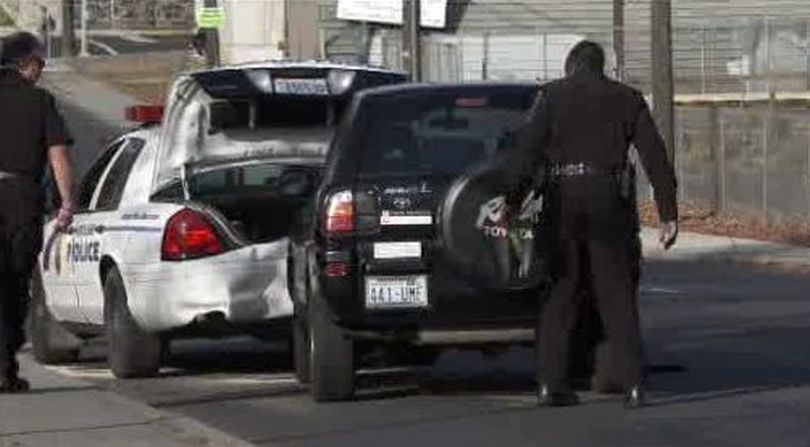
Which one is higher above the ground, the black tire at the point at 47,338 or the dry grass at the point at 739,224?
the black tire at the point at 47,338

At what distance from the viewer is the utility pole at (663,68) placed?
29688mm

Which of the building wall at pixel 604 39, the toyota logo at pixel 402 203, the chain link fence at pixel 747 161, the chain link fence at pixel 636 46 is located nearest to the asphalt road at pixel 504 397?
the toyota logo at pixel 402 203

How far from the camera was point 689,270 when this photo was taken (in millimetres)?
23641

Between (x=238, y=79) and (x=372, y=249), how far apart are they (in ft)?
8.31

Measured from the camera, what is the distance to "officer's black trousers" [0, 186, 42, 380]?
11.0m

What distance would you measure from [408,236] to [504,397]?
3.91 feet

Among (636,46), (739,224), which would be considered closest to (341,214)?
(739,224)

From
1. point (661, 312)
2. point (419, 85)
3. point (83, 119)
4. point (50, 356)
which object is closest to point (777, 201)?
point (661, 312)

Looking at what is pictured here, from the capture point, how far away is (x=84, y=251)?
13.3m

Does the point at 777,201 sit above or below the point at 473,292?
below

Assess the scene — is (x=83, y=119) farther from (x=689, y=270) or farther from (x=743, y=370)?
(x=743, y=370)

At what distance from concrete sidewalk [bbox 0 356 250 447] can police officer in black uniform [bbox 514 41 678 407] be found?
1859 millimetres

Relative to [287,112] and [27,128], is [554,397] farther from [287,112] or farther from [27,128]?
[287,112]

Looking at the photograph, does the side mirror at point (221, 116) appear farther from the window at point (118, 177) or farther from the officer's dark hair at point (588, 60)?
the officer's dark hair at point (588, 60)
